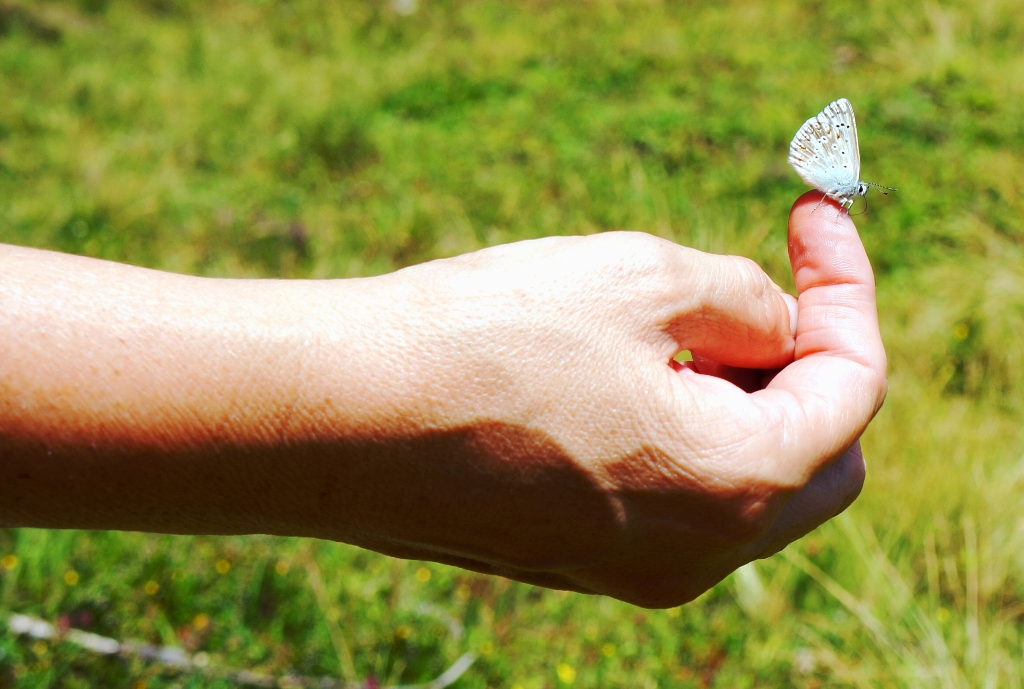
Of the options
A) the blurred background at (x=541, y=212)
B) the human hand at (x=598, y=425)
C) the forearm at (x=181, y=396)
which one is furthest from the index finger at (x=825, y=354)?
the blurred background at (x=541, y=212)

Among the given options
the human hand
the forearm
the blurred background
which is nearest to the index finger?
the human hand

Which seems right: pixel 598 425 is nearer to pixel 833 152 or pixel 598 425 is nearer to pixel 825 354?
pixel 825 354

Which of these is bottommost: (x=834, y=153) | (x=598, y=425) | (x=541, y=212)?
(x=598, y=425)

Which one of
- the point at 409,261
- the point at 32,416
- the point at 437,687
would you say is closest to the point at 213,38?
the point at 409,261

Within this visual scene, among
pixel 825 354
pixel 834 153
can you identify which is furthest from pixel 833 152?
pixel 825 354

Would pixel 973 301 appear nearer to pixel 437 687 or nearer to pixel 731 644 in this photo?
pixel 731 644

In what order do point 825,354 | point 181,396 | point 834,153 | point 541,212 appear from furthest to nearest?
point 541,212, point 834,153, point 825,354, point 181,396
